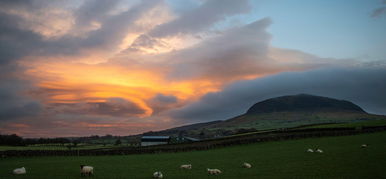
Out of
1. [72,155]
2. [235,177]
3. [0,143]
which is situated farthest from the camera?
[0,143]

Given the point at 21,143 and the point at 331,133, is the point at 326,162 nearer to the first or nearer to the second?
the point at 331,133

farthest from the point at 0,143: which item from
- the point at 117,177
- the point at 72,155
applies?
the point at 117,177

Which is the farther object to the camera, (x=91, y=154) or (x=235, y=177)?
(x=91, y=154)

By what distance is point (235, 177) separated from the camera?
21.5 m

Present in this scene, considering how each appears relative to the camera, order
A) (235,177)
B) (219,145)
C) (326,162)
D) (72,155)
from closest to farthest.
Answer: (235,177), (326,162), (72,155), (219,145)

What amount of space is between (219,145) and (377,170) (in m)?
42.6

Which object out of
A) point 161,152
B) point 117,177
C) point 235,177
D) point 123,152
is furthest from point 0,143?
point 235,177

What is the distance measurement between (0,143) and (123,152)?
206 feet

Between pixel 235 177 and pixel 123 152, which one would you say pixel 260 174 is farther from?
pixel 123 152

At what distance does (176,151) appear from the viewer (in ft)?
198

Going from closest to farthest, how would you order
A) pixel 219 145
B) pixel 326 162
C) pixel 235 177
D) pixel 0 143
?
pixel 235 177, pixel 326 162, pixel 219 145, pixel 0 143

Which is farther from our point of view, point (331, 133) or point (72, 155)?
point (331, 133)

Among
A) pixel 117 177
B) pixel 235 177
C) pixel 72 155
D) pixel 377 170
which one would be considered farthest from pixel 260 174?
pixel 72 155

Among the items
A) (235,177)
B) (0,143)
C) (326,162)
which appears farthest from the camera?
(0,143)
